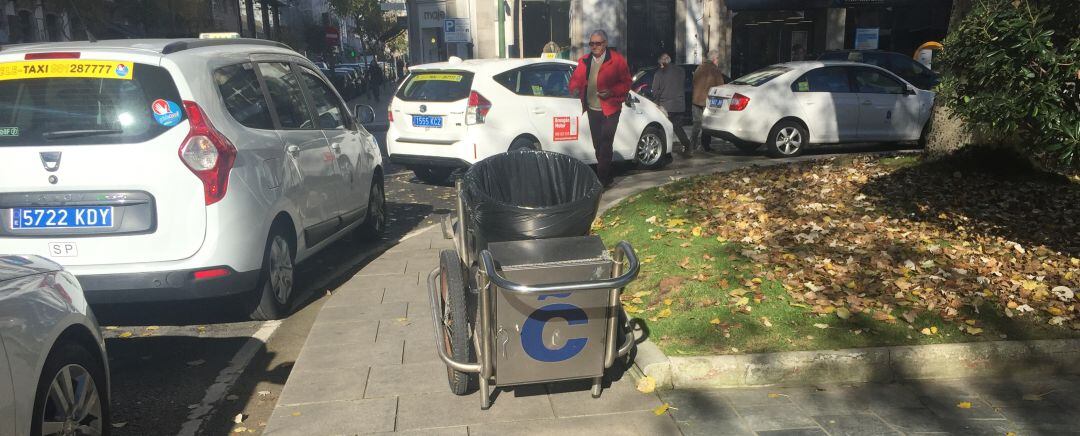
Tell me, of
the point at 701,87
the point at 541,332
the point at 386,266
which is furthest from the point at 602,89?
the point at 541,332

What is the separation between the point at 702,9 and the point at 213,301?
2743 centimetres

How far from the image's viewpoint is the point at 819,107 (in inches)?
529

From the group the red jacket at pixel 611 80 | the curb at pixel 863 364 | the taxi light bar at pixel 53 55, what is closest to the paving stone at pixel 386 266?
the taxi light bar at pixel 53 55

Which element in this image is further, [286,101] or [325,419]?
[286,101]

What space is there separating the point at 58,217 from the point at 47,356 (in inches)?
80.5

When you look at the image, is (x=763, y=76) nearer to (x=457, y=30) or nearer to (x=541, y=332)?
(x=541, y=332)

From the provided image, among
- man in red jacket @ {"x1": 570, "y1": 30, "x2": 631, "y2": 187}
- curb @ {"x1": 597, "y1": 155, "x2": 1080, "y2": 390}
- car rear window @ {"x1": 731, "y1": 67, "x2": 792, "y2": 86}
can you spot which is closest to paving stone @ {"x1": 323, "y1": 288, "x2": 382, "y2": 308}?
curb @ {"x1": 597, "y1": 155, "x2": 1080, "y2": 390}

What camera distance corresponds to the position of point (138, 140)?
507 cm

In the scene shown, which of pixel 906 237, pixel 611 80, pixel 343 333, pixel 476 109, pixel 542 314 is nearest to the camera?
pixel 542 314

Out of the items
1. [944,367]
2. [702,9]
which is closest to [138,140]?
[944,367]

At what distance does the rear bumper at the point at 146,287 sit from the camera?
5.06 meters

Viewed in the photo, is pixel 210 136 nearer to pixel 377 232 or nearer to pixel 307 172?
pixel 307 172

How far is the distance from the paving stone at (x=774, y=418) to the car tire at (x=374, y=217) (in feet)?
15.3

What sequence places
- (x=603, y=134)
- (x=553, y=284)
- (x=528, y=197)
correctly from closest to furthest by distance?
(x=553, y=284)
(x=528, y=197)
(x=603, y=134)
